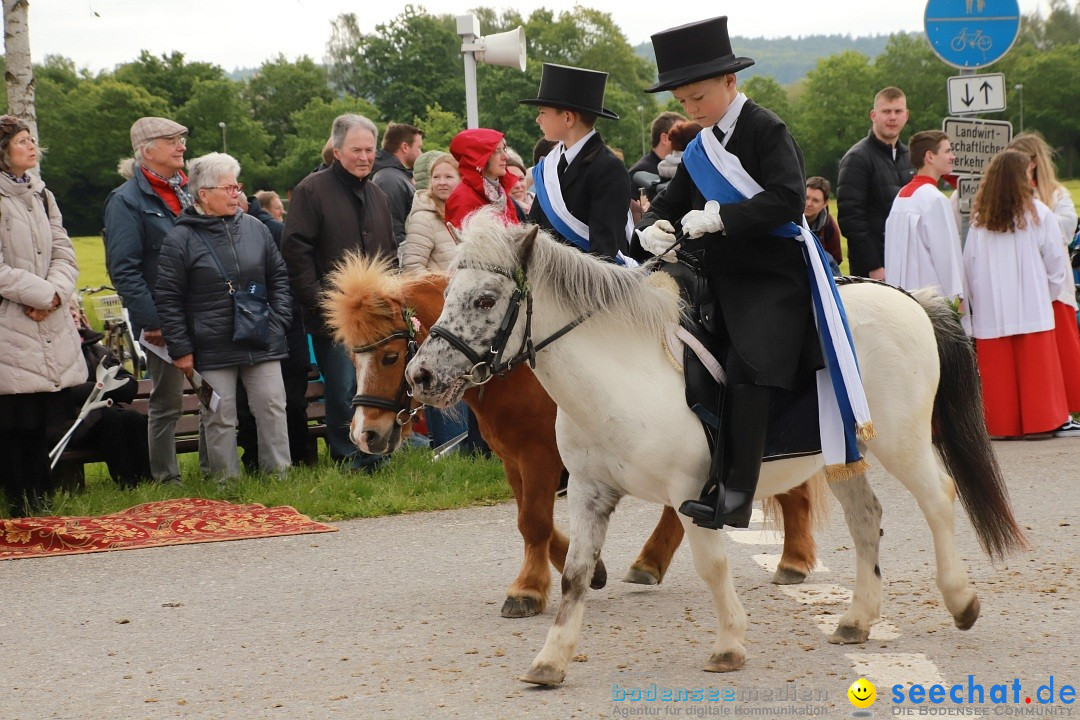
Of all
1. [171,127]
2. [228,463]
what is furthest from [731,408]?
[171,127]

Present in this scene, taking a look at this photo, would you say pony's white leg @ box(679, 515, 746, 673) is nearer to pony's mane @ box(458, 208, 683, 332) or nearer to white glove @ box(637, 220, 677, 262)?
pony's mane @ box(458, 208, 683, 332)

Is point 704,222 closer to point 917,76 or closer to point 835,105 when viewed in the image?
point 917,76

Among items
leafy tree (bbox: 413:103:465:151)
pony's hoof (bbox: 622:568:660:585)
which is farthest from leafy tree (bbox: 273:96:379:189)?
pony's hoof (bbox: 622:568:660:585)

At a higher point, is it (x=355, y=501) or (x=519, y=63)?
(x=519, y=63)

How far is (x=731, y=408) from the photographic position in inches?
203

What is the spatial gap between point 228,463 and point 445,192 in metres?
2.60

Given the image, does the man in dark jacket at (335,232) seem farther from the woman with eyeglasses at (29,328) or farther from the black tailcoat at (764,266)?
the black tailcoat at (764,266)

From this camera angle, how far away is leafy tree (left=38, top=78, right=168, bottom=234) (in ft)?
225

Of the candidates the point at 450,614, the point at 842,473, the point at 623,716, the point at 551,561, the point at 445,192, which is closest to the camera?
the point at 623,716

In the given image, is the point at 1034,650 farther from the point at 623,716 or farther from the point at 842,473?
the point at 623,716

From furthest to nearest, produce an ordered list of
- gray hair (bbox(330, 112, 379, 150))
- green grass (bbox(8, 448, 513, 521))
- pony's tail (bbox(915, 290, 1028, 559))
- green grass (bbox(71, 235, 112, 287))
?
green grass (bbox(71, 235, 112, 287)), gray hair (bbox(330, 112, 379, 150)), green grass (bbox(8, 448, 513, 521)), pony's tail (bbox(915, 290, 1028, 559))

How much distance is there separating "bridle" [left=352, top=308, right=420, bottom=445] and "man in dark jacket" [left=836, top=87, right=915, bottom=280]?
22.0 feet

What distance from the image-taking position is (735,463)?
5.11 metres

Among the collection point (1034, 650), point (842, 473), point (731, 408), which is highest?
point (731, 408)
